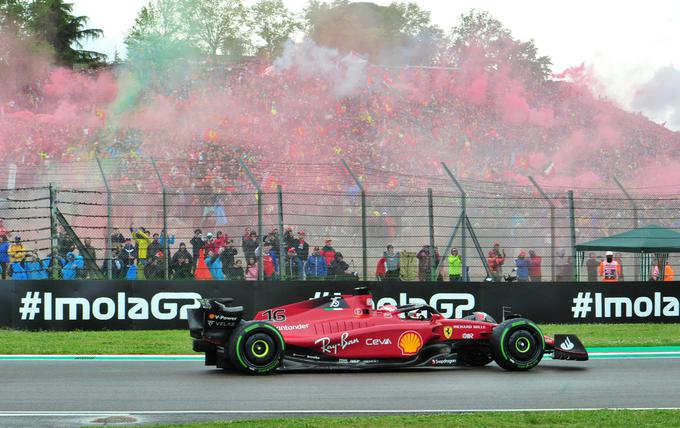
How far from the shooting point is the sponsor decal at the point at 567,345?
12.2 m

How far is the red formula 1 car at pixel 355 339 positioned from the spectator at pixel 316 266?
6.96 metres

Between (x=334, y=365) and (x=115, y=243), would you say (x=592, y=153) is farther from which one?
(x=334, y=365)

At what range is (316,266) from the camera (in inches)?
762

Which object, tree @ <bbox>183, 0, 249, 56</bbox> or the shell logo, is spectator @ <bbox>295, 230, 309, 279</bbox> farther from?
tree @ <bbox>183, 0, 249, 56</bbox>

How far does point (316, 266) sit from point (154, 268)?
10.2ft

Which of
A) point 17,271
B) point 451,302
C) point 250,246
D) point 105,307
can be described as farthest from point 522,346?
point 17,271

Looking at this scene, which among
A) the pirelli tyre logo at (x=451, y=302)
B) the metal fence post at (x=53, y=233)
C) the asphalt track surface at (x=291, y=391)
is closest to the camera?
the asphalt track surface at (x=291, y=391)

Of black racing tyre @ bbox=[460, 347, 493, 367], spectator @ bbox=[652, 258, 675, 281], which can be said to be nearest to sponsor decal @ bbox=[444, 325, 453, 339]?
black racing tyre @ bbox=[460, 347, 493, 367]

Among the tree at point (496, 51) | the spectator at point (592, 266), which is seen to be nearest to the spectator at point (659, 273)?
the spectator at point (592, 266)

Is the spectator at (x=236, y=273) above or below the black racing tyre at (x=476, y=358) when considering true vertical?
above

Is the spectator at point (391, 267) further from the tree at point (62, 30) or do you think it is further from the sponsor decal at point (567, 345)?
the tree at point (62, 30)

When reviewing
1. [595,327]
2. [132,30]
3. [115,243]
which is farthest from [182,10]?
[595,327]

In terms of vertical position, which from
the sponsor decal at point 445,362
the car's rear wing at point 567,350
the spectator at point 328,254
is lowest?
the sponsor decal at point 445,362

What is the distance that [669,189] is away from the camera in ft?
128
